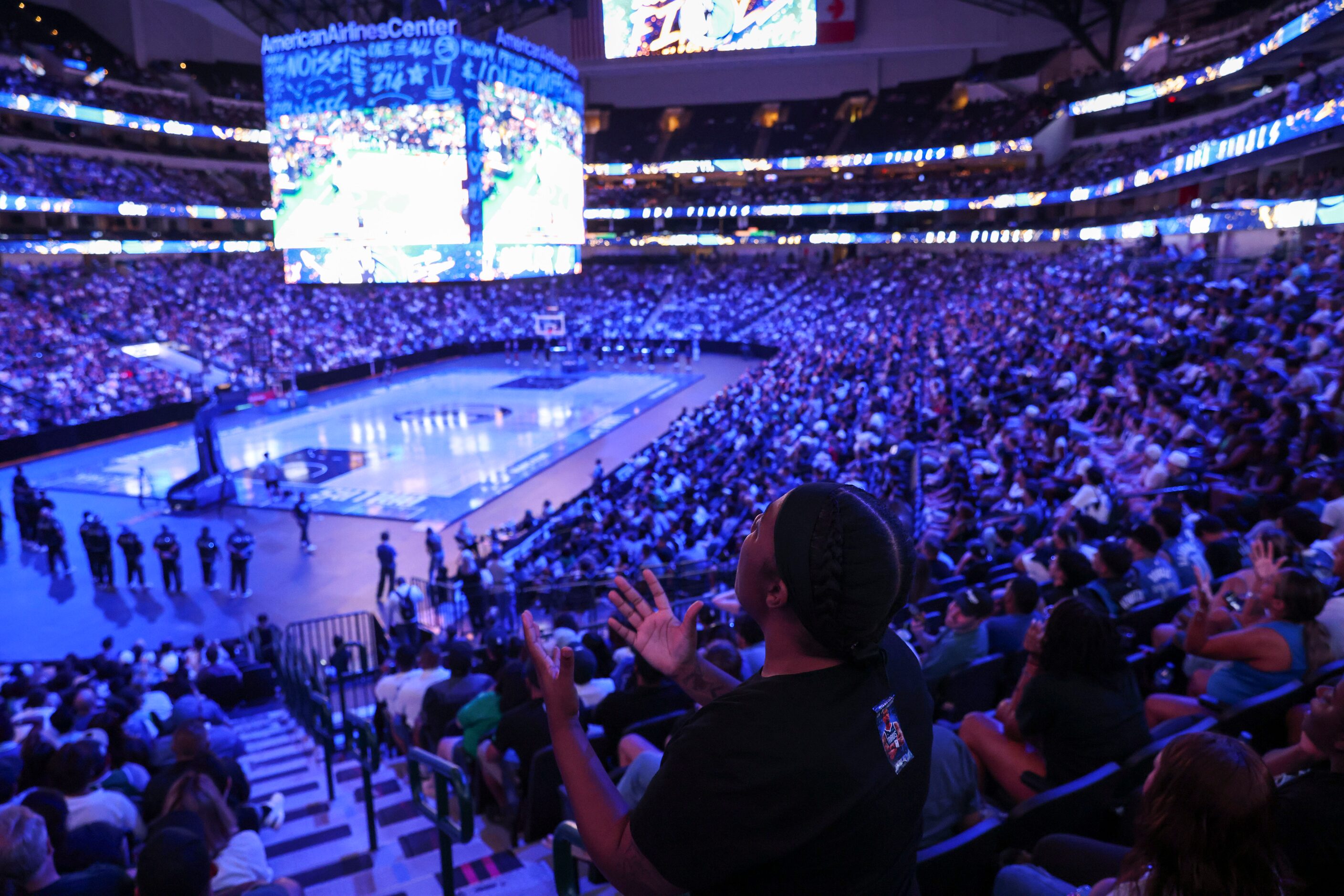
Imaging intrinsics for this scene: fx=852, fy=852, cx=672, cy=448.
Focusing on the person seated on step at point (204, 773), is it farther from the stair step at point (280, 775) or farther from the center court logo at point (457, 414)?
the center court logo at point (457, 414)

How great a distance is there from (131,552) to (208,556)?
4.38 feet

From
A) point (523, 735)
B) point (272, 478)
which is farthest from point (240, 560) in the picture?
point (523, 735)

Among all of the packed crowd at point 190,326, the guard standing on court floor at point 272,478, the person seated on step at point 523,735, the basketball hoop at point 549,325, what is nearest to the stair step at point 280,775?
the person seated on step at point 523,735

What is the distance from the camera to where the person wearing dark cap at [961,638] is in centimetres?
482

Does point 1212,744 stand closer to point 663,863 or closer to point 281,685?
point 663,863

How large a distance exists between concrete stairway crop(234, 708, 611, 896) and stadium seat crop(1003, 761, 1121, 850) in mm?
2006

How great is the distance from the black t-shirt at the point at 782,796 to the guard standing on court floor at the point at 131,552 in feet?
55.4

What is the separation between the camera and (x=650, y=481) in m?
17.0

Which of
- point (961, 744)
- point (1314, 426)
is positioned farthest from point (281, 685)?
point (1314, 426)

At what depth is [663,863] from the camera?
1.37 meters

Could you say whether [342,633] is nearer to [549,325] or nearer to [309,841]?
[309,841]

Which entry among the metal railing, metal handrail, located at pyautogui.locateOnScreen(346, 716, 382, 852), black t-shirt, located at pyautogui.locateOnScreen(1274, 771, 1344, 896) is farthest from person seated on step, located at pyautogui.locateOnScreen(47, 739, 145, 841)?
the metal railing

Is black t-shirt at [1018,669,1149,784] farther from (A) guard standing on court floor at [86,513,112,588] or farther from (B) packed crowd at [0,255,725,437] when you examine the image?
(B) packed crowd at [0,255,725,437]

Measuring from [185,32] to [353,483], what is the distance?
1488 inches
